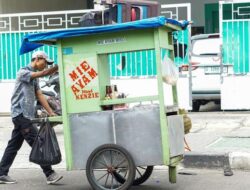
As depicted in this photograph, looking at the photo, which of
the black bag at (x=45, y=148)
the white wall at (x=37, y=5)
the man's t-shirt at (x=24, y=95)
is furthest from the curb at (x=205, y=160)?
the white wall at (x=37, y=5)

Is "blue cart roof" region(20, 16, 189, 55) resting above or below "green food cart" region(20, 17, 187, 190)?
above

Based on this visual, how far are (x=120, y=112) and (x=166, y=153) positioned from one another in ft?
2.22

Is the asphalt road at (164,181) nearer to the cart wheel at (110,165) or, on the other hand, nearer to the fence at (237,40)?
the cart wheel at (110,165)

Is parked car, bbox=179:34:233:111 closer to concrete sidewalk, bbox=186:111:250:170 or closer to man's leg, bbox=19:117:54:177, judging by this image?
concrete sidewalk, bbox=186:111:250:170

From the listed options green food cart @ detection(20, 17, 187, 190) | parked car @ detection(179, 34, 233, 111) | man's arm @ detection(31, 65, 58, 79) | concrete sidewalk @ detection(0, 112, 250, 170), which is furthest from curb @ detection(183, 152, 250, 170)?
parked car @ detection(179, 34, 233, 111)

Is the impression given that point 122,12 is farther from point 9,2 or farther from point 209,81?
point 9,2

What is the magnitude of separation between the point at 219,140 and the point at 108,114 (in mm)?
3680

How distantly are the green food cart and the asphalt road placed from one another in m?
0.54

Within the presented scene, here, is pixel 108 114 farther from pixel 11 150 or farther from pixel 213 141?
pixel 213 141

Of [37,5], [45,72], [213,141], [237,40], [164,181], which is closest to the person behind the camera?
[45,72]

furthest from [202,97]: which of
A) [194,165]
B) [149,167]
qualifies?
[149,167]

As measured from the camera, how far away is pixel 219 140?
32.7 feet

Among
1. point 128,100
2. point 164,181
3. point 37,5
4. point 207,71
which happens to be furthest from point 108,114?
point 37,5

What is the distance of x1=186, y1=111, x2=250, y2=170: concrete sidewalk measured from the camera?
8.34 m
